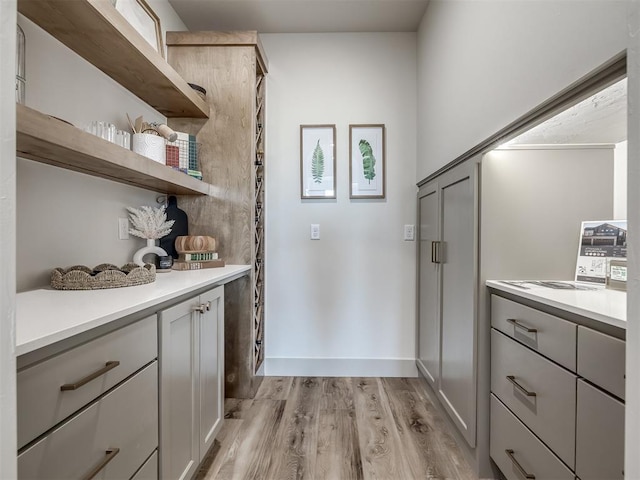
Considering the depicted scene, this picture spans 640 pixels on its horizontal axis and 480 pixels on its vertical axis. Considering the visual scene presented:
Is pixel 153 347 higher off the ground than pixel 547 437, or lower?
higher

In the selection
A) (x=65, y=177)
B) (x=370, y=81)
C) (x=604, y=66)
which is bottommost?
(x=65, y=177)

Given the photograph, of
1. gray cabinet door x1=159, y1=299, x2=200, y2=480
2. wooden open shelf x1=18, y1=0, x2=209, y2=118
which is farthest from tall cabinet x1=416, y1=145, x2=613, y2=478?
wooden open shelf x1=18, y1=0, x2=209, y2=118

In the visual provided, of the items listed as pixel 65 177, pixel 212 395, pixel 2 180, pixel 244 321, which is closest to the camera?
pixel 2 180

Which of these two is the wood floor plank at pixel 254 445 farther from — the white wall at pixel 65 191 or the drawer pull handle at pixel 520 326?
the drawer pull handle at pixel 520 326

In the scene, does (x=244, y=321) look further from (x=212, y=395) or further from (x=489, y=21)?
(x=489, y=21)

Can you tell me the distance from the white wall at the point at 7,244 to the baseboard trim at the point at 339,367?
220 centimetres

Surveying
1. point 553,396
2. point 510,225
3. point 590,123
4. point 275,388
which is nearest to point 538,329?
point 553,396

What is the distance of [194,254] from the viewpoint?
73.1 inches

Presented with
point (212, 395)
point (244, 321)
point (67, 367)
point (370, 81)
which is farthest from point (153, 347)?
point (370, 81)

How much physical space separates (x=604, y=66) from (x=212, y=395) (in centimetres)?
181

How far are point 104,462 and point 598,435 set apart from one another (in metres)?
1.27

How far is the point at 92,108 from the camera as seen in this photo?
58.3 inches

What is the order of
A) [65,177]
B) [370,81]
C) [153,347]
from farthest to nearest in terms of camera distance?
[370,81] → [65,177] → [153,347]

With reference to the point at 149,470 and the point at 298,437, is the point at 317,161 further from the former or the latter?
the point at 149,470
